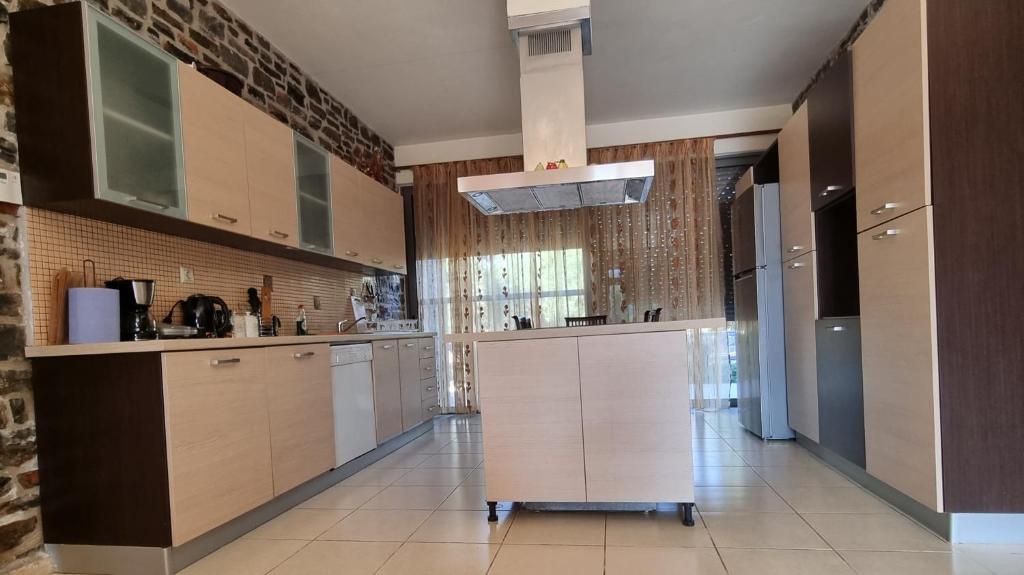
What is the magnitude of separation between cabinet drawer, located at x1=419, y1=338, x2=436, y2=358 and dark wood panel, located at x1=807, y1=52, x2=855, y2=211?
3004 millimetres

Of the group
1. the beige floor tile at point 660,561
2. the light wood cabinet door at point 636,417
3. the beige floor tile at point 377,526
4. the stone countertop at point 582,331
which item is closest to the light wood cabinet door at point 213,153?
the stone countertop at point 582,331

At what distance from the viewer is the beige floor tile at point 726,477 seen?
8.09ft

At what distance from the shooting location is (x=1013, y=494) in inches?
65.3

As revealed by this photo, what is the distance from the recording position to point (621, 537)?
6.29 feet

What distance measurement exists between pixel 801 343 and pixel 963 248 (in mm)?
1325

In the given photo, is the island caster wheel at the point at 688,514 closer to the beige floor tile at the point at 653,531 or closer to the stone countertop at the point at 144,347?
the beige floor tile at the point at 653,531

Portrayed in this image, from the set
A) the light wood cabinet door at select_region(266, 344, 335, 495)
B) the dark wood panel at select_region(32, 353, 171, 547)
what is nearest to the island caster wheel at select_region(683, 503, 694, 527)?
the light wood cabinet door at select_region(266, 344, 335, 495)

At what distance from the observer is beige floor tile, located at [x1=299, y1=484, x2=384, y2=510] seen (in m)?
2.46

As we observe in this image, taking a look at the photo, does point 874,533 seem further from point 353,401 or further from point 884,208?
point 353,401

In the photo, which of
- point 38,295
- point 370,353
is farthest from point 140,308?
point 370,353

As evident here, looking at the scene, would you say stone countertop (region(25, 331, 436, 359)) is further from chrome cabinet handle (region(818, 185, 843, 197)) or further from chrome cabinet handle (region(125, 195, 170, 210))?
chrome cabinet handle (region(818, 185, 843, 197))

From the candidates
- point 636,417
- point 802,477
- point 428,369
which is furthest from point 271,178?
point 802,477

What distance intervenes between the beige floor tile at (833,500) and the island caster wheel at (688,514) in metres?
0.52

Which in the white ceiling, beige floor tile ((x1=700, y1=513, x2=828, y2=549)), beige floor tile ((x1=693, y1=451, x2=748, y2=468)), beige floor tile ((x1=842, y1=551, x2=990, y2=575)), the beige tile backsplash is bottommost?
beige floor tile ((x1=693, y1=451, x2=748, y2=468))
